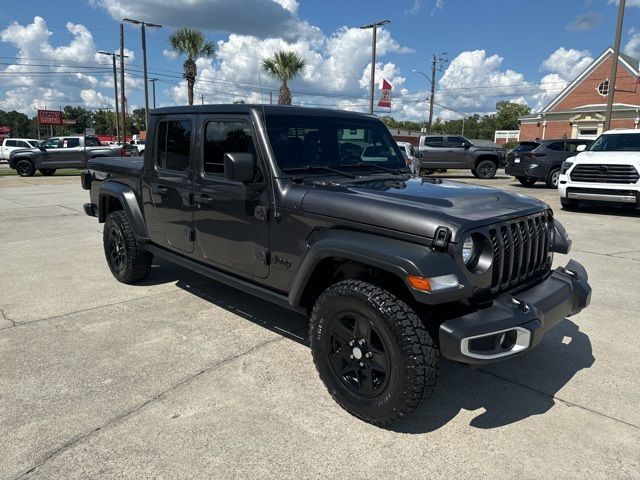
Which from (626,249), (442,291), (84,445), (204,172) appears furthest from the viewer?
(626,249)

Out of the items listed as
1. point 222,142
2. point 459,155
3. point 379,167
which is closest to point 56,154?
point 459,155

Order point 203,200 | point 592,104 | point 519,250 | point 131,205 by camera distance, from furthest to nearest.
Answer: point 592,104 → point 131,205 → point 203,200 → point 519,250

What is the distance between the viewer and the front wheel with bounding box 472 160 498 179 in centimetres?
2000

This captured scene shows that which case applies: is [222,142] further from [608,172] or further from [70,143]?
[70,143]

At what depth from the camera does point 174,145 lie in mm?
4297

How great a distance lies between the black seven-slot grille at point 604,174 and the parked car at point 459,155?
9.80m

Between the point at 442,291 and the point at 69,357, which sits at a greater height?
the point at 442,291

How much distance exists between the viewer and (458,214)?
2652 millimetres

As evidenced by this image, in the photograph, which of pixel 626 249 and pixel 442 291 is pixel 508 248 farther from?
pixel 626 249

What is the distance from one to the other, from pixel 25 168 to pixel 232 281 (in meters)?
20.7

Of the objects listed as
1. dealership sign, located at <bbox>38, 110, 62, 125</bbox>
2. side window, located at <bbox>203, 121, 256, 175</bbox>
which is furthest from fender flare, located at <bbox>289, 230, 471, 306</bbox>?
dealership sign, located at <bbox>38, 110, 62, 125</bbox>

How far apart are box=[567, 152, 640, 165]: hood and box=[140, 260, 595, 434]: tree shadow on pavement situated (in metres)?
6.71

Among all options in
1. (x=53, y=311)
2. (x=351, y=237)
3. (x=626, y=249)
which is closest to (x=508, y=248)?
(x=351, y=237)

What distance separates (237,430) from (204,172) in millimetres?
2054
